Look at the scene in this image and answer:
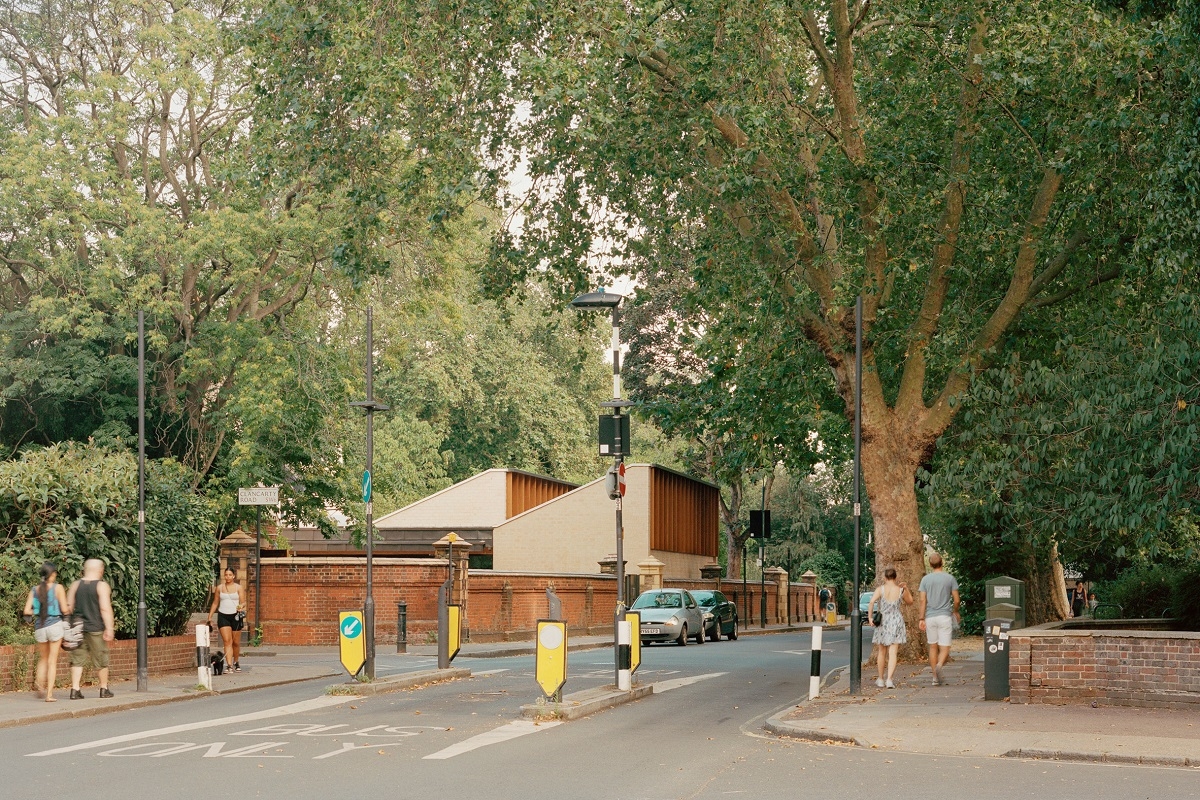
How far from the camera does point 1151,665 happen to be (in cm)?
1639

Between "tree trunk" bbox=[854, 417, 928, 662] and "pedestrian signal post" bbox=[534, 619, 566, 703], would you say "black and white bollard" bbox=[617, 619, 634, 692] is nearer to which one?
"pedestrian signal post" bbox=[534, 619, 566, 703]

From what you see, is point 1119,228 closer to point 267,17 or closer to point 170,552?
point 267,17

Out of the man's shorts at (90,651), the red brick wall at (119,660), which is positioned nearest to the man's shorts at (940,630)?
the man's shorts at (90,651)

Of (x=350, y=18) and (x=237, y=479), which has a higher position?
(x=350, y=18)

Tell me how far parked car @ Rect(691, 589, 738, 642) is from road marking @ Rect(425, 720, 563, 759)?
79.7ft

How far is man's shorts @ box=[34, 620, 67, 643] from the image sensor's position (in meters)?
18.7

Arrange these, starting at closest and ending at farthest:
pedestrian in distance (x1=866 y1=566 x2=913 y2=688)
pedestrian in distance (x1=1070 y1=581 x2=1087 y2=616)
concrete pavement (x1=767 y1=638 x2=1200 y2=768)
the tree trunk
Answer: concrete pavement (x1=767 y1=638 x2=1200 y2=768)
pedestrian in distance (x1=866 y1=566 x2=913 y2=688)
the tree trunk
pedestrian in distance (x1=1070 y1=581 x2=1087 y2=616)

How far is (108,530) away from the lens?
72.9 ft

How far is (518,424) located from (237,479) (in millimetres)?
36194

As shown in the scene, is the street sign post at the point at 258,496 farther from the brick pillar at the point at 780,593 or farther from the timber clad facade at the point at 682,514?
the brick pillar at the point at 780,593

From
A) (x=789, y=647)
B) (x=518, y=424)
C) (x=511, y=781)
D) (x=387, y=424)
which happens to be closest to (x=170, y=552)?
(x=511, y=781)

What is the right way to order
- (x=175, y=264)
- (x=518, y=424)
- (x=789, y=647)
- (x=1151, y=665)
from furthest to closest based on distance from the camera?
(x=518, y=424) → (x=789, y=647) → (x=175, y=264) → (x=1151, y=665)

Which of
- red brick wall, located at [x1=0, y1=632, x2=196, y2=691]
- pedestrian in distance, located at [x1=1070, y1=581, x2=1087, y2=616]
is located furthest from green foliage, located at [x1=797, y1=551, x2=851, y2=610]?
red brick wall, located at [x1=0, y1=632, x2=196, y2=691]

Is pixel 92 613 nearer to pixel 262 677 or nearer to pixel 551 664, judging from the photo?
pixel 262 677
